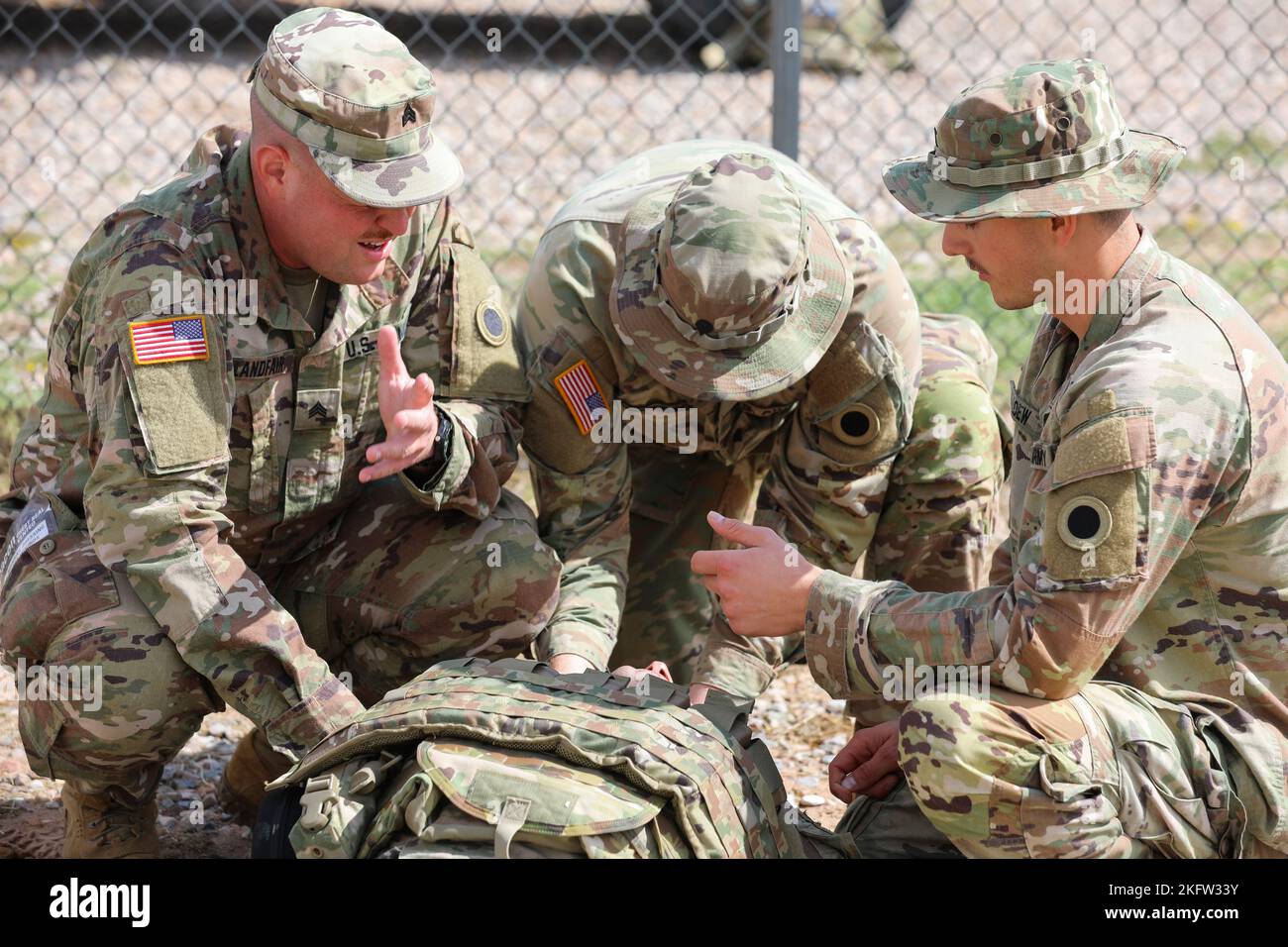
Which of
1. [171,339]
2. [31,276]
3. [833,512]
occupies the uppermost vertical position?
[171,339]

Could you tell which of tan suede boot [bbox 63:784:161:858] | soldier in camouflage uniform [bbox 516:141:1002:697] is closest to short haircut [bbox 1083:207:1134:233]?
soldier in camouflage uniform [bbox 516:141:1002:697]

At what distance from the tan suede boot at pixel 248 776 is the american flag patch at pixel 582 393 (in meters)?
1.05

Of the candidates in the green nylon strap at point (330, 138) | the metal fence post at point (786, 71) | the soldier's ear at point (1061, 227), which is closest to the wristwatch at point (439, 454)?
the green nylon strap at point (330, 138)

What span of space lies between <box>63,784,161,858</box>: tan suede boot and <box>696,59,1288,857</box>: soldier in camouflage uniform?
151 cm

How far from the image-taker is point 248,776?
366cm

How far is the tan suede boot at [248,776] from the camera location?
141 inches

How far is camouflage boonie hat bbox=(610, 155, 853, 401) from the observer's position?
3.14 m

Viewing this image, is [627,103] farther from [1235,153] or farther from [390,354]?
[390,354]

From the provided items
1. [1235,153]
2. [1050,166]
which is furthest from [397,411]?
[1235,153]

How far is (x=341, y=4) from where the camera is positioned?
973 cm

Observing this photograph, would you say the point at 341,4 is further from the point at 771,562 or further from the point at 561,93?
the point at 771,562

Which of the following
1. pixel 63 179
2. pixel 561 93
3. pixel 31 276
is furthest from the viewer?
pixel 561 93
